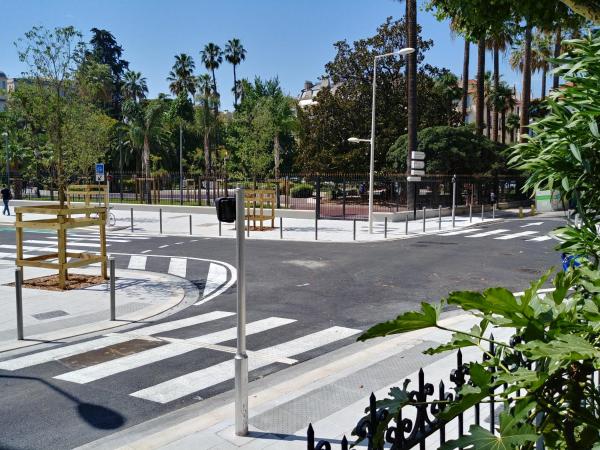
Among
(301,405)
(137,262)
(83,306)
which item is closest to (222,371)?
(301,405)

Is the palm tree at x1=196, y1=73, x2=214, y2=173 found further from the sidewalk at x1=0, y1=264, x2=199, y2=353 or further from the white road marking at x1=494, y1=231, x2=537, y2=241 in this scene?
the sidewalk at x1=0, y1=264, x2=199, y2=353

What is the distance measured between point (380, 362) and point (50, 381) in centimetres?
426

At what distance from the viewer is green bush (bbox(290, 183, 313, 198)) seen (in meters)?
45.3

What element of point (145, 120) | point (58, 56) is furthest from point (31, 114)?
point (145, 120)

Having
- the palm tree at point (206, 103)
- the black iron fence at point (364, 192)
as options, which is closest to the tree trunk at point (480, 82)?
the black iron fence at point (364, 192)

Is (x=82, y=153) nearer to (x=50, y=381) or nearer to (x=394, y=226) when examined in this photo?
(x=50, y=381)

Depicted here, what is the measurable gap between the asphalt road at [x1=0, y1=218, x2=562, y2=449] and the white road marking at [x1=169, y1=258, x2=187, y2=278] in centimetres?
26

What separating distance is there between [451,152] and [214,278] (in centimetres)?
2692

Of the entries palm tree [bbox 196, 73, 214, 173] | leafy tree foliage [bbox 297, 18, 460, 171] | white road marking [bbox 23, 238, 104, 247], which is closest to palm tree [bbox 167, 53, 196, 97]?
palm tree [bbox 196, 73, 214, 173]

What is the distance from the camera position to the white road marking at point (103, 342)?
25.3 ft

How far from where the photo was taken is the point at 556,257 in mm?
17969

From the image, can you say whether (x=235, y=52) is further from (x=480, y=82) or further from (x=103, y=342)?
(x=103, y=342)

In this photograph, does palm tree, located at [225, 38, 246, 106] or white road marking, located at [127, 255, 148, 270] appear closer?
Result: white road marking, located at [127, 255, 148, 270]

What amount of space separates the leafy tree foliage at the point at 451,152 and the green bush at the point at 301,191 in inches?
321
